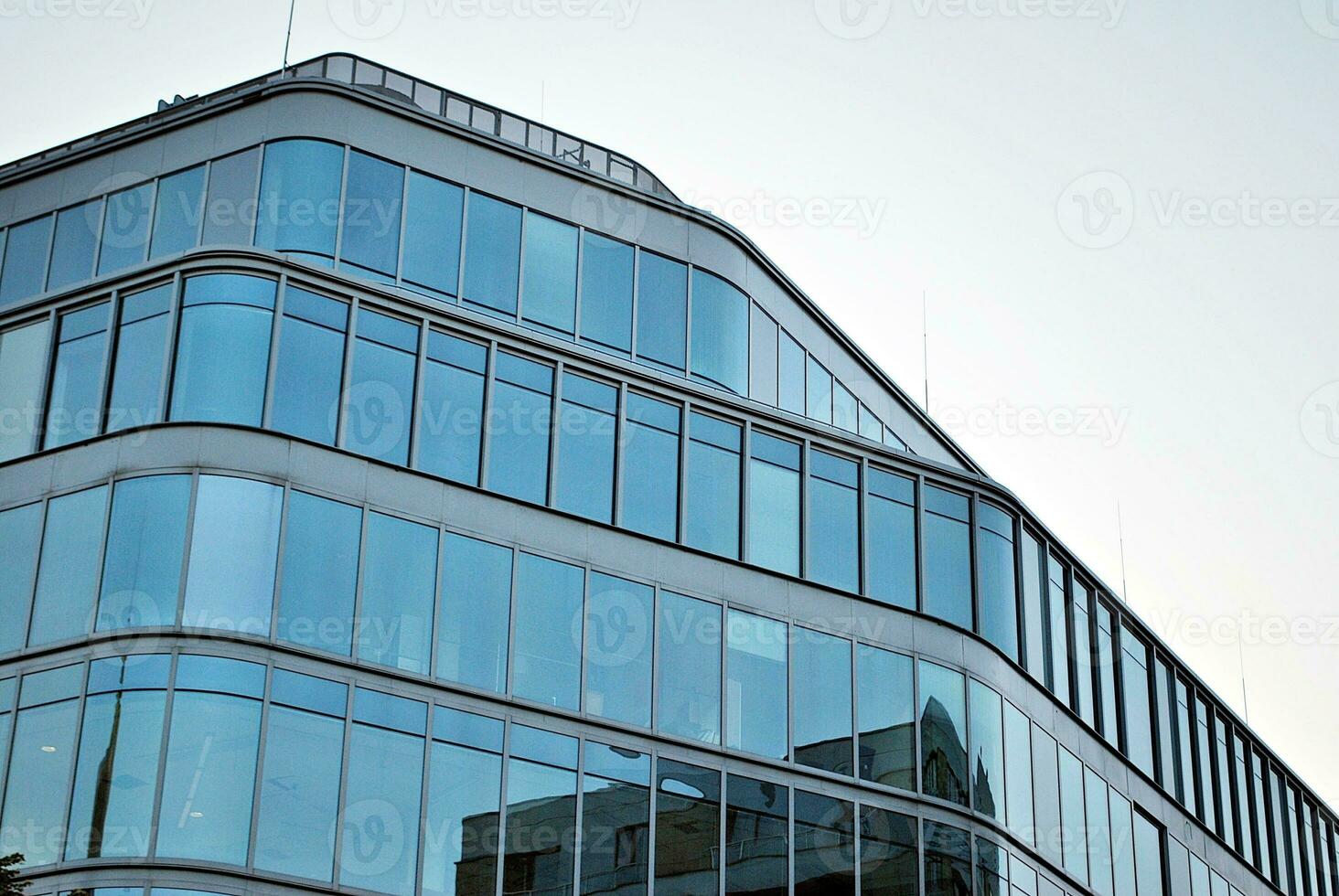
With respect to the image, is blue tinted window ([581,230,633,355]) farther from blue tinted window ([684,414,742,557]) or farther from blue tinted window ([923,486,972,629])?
blue tinted window ([923,486,972,629])

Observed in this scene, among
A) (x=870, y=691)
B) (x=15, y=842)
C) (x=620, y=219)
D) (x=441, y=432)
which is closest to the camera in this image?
(x=15, y=842)

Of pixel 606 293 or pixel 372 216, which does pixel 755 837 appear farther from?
pixel 372 216

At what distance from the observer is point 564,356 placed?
115ft

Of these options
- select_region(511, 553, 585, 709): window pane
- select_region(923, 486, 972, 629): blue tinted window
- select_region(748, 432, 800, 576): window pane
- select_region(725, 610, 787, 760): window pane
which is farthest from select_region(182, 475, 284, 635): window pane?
select_region(923, 486, 972, 629): blue tinted window

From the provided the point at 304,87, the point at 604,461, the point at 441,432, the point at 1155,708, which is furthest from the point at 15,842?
the point at 1155,708

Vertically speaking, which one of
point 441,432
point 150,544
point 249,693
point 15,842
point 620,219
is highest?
point 620,219

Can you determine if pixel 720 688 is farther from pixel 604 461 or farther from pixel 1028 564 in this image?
pixel 1028 564

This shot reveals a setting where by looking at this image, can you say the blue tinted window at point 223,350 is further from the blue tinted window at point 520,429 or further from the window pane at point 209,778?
the window pane at point 209,778

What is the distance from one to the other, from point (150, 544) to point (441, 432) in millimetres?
5303

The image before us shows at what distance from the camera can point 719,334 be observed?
3994cm

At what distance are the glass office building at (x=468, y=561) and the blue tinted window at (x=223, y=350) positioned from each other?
0.06 metres

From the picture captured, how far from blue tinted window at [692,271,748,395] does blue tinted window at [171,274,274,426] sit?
990 centimetres

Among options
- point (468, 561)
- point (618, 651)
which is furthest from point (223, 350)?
point (618, 651)

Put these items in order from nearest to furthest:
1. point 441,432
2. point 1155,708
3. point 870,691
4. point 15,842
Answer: point 15,842
point 441,432
point 870,691
point 1155,708
